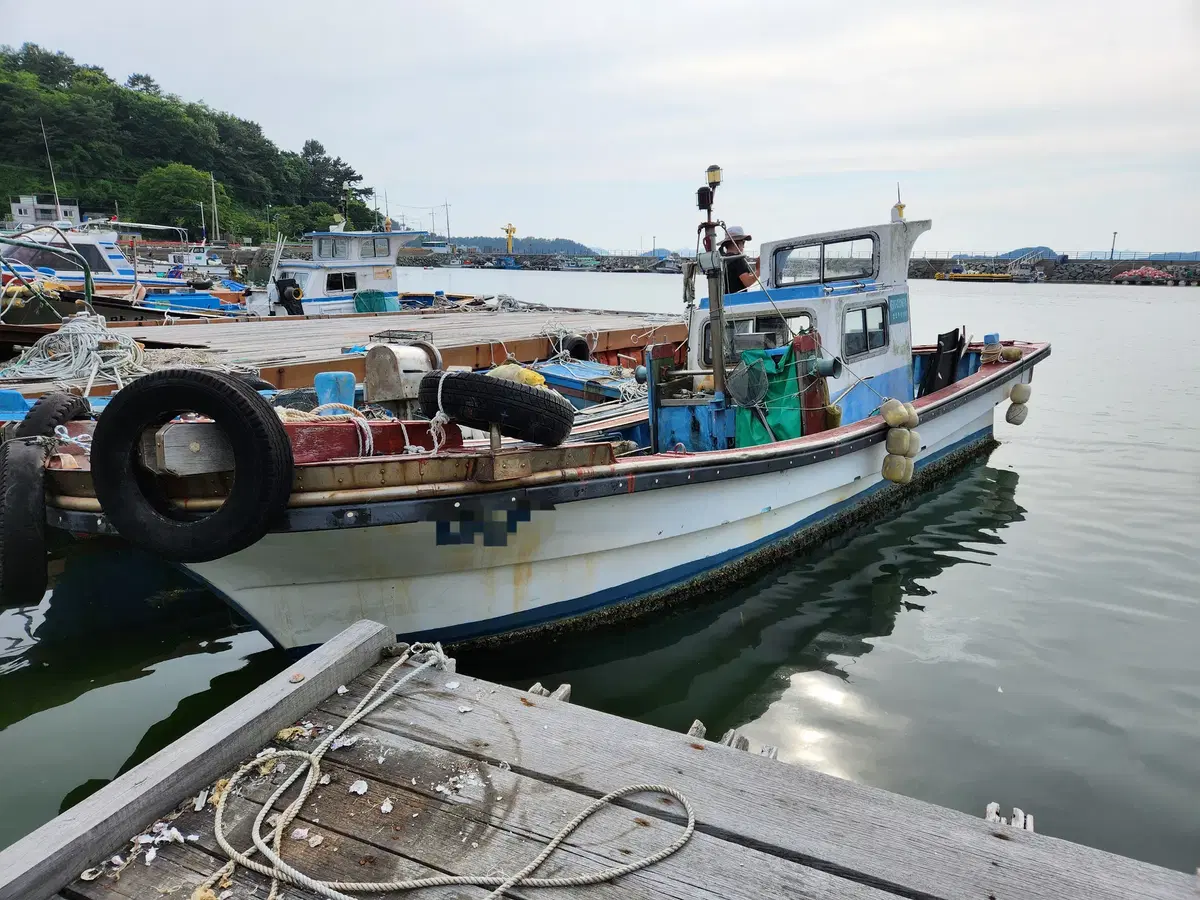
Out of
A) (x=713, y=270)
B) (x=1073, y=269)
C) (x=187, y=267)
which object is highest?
(x=1073, y=269)

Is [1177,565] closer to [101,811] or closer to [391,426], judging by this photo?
[391,426]

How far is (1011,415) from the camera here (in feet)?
34.4

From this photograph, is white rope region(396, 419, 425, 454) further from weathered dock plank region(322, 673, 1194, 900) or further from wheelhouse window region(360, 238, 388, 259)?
wheelhouse window region(360, 238, 388, 259)

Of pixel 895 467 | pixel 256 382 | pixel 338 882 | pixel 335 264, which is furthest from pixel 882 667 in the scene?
pixel 335 264

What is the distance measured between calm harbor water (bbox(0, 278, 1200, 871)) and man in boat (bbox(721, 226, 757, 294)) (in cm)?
289

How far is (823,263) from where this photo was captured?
830 centimetres

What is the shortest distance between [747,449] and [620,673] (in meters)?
1.87

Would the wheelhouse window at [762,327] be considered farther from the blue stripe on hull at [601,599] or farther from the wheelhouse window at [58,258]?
the wheelhouse window at [58,258]

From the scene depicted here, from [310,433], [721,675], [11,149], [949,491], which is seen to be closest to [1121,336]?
[949,491]

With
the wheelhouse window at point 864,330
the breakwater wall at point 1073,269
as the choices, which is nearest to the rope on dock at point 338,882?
the wheelhouse window at point 864,330

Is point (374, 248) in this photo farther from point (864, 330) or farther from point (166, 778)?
point (166, 778)

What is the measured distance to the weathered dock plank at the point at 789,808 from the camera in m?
2.18

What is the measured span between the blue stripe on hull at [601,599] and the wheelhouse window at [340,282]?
47.5 ft

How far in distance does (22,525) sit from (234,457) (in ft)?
3.98
